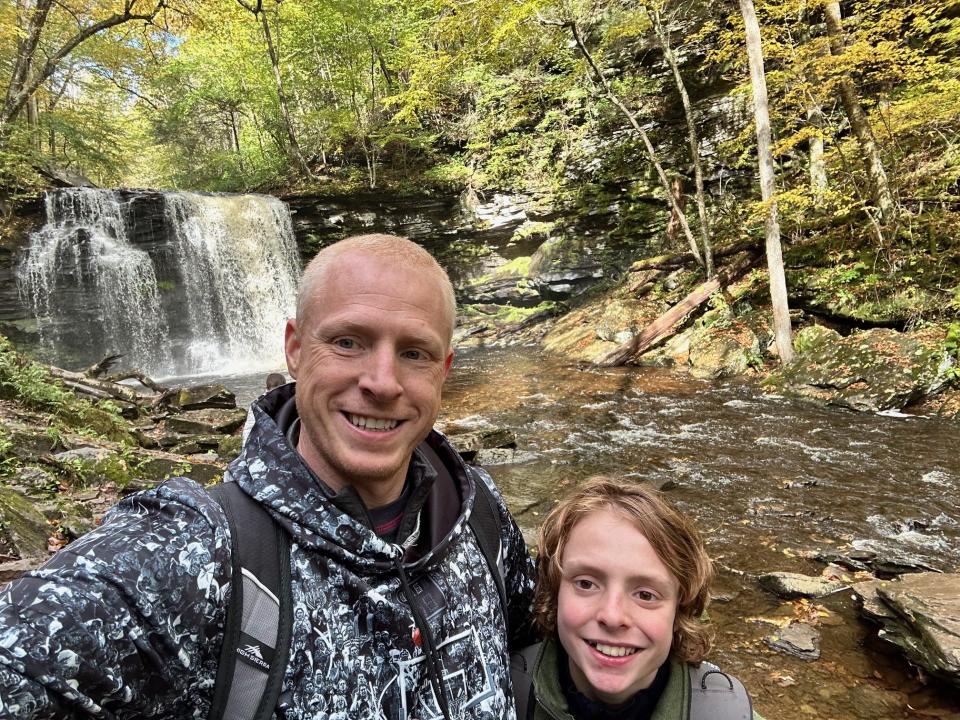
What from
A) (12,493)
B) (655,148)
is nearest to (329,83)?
(655,148)

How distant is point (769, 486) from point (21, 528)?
6723 mm

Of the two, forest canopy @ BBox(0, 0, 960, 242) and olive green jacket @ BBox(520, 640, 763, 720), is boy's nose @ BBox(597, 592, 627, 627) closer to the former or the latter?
olive green jacket @ BBox(520, 640, 763, 720)

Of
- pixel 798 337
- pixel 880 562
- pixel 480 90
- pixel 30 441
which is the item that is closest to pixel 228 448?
pixel 30 441

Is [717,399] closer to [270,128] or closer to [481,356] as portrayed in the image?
[481,356]

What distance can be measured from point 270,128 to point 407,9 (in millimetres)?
8201

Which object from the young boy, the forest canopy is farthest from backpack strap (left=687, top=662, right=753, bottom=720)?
the forest canopy

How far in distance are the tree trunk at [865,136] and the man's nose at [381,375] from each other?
12.3 metres

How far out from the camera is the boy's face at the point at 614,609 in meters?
1.64

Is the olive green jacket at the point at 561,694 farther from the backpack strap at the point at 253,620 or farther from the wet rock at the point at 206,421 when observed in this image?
the wet rock at the point at 206,421

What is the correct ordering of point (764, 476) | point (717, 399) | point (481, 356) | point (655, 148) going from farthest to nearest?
point (655, 148) → point (481, 356) → point (717, 399) → point (764, 476)

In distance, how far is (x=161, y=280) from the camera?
18172 mm

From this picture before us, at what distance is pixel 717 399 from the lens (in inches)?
380

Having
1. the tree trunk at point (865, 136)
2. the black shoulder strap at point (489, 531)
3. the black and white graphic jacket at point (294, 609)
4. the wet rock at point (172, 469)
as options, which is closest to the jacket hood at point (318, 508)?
the black and white graphic jacket at point (294, 609)

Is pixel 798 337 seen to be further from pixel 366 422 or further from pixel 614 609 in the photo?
pixel 366 422
